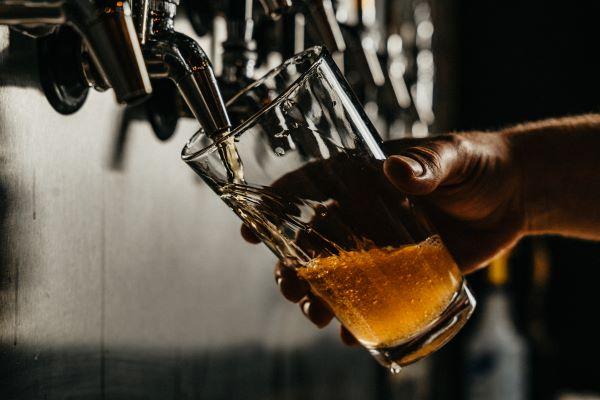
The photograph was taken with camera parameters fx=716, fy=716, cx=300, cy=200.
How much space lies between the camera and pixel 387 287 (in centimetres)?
48

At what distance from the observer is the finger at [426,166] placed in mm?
490

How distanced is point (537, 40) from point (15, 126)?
72.2 inches

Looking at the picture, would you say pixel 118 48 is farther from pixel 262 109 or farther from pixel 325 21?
pixel 325 21

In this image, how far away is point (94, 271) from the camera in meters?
0.56

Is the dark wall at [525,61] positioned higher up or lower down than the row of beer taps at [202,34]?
lower down

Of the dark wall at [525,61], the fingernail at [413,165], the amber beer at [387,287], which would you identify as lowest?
the dark wall at [525,61]

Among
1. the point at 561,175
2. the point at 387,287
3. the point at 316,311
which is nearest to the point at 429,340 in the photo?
the point at 387,287

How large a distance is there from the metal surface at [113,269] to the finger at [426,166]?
0.23m

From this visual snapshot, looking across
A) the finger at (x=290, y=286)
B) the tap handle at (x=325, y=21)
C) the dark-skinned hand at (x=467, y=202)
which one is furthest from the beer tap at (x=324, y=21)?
the finger at (x=290, y=286)

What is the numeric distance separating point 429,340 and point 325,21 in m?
0.29

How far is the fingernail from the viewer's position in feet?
1.62

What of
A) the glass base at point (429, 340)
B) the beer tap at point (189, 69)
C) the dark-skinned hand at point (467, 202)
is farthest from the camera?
the dark-skinned hand at point (467, 202)

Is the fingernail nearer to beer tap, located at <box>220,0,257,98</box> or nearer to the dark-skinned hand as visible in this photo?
the dark-skinned hand

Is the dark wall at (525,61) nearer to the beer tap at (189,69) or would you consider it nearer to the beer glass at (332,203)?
the beer glass at (332,203)
